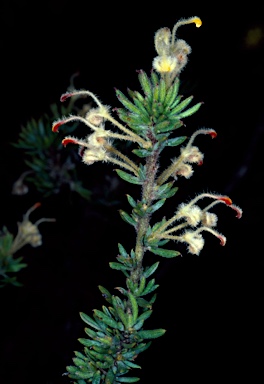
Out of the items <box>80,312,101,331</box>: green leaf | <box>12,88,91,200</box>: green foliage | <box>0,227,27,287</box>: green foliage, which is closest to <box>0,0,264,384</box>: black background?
<box>12,88,91,200</box>: green foliage

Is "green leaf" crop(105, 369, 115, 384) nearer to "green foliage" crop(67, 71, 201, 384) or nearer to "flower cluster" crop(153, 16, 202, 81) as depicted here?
"green foliage" crop(67, 71, 201, 384)

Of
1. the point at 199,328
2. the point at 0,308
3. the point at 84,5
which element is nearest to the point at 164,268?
the point at 199,328

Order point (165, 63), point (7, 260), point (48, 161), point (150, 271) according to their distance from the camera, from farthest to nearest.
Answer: point (48, 161)
point (7, 260)
point (150, 271)
point (165, 63)

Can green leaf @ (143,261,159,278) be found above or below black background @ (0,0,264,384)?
below

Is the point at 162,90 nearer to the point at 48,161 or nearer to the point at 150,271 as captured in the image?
the point at 150,271

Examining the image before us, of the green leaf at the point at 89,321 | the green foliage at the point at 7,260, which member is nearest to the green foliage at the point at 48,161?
the green foliage at the point at 7,260

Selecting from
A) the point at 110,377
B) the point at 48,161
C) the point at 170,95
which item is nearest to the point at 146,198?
the point at 170,95

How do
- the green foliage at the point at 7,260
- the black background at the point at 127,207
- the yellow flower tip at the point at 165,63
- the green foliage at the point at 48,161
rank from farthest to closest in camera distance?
the black background at the point at 127,207, the green foliage at the point at 48,161, the green foliage at the point at 7,260, the yellow flower tip at the point at 165,63

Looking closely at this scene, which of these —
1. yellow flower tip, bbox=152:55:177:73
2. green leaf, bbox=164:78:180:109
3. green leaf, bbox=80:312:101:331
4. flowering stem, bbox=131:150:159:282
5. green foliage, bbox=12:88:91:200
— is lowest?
green leaf, bbox=80:312:101:331

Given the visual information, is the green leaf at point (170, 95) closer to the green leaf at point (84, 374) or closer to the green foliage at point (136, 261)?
the green foliage at point (136, 261)
